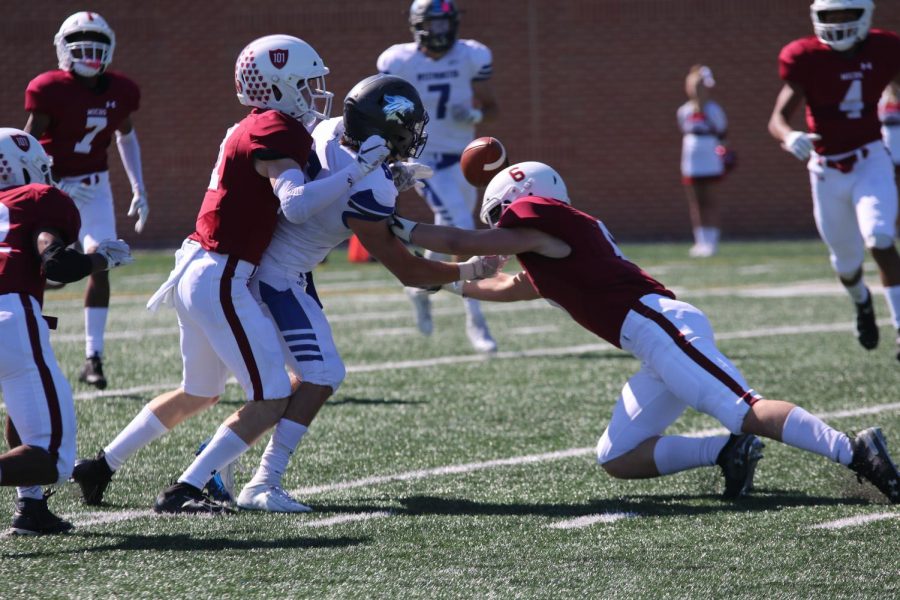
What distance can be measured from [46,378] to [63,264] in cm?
37

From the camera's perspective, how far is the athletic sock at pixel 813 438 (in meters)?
4.24

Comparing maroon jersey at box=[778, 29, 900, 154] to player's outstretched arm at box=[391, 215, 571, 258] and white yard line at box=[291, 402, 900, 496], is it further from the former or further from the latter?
player's outstretched arm at box=[391, 215, 571, 258]

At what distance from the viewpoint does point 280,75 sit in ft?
14.3

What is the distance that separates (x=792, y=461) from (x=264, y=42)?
102 inches

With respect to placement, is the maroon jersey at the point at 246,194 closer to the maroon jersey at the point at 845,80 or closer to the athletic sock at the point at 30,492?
the athletic sock at the point at 30,492

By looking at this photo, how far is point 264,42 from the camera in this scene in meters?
4.43

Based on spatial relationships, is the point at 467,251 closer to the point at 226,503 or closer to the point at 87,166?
the point at 226,503

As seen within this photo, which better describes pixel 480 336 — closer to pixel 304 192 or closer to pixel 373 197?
pixel 373 197

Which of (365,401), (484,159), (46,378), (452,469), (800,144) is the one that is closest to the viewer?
(46,378)

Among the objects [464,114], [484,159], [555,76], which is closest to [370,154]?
[484,159]

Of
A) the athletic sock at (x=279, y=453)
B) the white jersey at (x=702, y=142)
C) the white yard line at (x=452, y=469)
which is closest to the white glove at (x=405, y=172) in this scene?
the athletic sock at (x=279, y=453)

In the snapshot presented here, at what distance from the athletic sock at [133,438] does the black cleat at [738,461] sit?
76.1 inches

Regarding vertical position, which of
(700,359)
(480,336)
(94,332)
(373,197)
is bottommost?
(480,336)

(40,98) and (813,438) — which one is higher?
(40,98)
